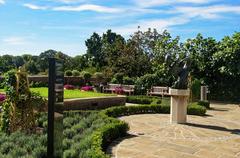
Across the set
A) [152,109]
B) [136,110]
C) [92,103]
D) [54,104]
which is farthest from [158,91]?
[54,104]

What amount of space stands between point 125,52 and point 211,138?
862 inches

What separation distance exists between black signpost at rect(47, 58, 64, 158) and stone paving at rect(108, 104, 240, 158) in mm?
2583

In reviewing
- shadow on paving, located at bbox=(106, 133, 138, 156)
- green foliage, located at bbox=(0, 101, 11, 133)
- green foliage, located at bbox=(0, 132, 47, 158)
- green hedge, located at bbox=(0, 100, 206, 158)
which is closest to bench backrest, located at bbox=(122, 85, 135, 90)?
green hedge, located at bbox=(0, 100, 206, 158)

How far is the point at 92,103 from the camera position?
1488 centimetres

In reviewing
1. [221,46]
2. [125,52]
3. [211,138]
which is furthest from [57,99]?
[125,52]

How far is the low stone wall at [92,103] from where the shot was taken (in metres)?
13.7

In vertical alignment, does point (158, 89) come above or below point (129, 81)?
below

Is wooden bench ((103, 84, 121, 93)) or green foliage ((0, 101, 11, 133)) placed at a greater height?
wooden bench ((103, 84, 121, 93))

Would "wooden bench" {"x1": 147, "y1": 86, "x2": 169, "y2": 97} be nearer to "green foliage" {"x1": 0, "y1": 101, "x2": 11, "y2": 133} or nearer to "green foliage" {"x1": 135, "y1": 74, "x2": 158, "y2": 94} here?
"green foliage" {"x1": 135, "y1": 74, "x2": 158, "y2": 94}

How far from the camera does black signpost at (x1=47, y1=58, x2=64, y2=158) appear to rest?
16.9 ft

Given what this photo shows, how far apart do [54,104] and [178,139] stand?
5423mm

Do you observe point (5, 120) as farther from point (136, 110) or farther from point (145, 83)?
point (145, 83)

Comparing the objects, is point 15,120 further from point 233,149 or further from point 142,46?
point 142,46

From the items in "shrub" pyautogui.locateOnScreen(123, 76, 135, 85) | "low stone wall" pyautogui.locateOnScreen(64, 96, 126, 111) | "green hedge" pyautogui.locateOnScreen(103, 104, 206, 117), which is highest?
"shrub" pyautogui.locateOnScreen(123, 76, 135, 85)
